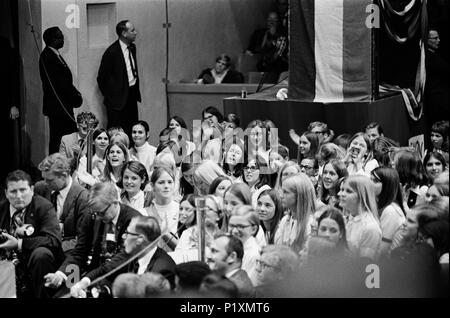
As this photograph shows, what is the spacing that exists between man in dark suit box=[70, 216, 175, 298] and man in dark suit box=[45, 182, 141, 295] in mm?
354

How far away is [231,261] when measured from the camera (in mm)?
5527

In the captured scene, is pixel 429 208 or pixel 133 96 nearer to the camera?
pixel 429 208

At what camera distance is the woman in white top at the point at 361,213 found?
19.8ft

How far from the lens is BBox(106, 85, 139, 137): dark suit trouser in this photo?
1088 centimetres

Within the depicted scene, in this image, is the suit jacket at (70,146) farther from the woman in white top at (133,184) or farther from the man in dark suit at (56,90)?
the woman in white top at (133,184)

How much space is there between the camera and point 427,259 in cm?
533

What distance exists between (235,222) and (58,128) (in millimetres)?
4060

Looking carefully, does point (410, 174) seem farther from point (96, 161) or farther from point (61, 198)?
point (96, 161)

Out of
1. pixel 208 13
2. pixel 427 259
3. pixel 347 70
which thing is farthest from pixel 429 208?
pixel 208 13

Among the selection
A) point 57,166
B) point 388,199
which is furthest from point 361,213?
point 57,166

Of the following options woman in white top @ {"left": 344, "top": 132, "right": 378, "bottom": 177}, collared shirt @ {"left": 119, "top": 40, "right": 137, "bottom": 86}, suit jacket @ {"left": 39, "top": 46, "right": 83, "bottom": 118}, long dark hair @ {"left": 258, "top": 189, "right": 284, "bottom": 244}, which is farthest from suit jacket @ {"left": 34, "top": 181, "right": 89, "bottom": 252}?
collared shirt @ {"left": 119, "top": 40, "right": 137, "bottom": 86}

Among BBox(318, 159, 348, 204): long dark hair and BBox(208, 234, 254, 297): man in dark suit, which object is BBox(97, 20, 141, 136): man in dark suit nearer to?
BBox(318, 159, 348, 204): long dark hair
